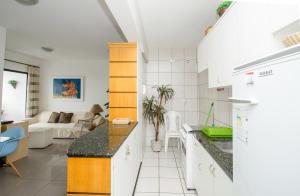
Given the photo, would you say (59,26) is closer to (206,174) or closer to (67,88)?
(67,88)

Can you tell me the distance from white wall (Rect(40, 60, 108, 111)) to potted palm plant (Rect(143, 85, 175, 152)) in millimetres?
2291

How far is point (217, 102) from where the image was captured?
9.62 feet

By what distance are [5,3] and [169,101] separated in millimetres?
3537

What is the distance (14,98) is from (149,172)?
5092 mm

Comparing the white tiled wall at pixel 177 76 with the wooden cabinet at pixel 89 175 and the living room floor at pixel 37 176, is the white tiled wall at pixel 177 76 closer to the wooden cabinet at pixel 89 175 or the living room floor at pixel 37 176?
the living room floor at pixel 37 176

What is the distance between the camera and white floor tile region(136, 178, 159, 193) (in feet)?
7.68

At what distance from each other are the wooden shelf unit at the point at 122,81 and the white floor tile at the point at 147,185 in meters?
0.99

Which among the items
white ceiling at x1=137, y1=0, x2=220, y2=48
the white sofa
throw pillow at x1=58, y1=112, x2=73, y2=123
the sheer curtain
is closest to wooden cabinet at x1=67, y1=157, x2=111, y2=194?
white ceiling at x1=137, y1=0, x2=220, y2=48

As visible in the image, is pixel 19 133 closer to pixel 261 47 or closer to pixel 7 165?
pixel 7 165

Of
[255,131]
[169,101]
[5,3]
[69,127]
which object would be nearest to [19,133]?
[69,127]

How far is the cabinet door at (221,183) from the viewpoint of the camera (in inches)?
44.7

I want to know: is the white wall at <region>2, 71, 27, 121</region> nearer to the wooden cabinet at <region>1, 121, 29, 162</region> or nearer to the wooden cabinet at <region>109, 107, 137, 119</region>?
the wooden cabinet at <region>1, 121, 29, 162</region>

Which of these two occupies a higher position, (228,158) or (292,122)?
(292,122)

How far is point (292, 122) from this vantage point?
1.68ft
